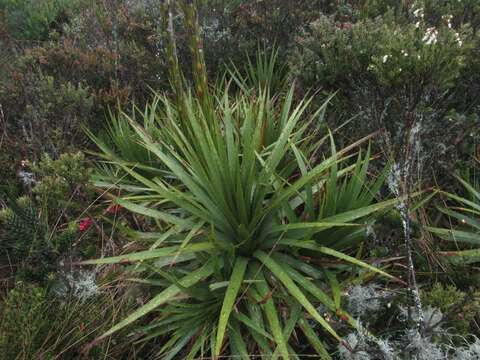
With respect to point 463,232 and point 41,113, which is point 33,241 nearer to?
point 41,113

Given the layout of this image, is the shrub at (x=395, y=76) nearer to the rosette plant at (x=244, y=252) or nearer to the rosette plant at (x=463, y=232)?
the rosette plant at (x=463, y=232)

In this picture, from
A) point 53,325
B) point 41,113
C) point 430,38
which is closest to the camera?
point 53,325

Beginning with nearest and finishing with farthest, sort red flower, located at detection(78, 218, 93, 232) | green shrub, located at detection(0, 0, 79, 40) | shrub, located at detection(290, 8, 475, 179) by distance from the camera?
shrub, located at detection(290, 8, 475, 179)
red flower, located at detection(78, 218, 93, 232)
green shrub, located at detection(0, 0, 79, 40)

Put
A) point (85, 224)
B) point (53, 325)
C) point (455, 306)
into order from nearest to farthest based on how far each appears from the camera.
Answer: point (455, 306) < point (53, 325) < point (85, 224)

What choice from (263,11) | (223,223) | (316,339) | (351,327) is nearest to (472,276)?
(351,327)

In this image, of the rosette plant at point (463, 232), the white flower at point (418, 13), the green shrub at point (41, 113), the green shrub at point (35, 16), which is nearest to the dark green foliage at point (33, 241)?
the green shrub at point (41, 113)

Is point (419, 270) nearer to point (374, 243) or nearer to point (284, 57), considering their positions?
point (374, 243)

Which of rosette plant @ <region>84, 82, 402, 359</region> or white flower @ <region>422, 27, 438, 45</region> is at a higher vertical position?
white flower @ <region>422, 27, 438, 45</region>

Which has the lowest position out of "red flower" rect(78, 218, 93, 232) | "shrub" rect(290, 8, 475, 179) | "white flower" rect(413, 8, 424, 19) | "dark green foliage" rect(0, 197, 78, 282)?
"red flower" rect(78, 218, 93, 232)

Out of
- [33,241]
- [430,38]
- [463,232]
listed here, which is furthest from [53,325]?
[430,38]

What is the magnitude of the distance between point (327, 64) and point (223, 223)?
1.55 metres

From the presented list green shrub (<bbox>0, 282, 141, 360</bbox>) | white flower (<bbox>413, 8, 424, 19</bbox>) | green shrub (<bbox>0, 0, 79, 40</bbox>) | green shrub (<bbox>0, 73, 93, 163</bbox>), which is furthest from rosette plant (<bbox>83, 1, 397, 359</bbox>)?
green shrub (<bbox>0, 0, 79, 40</bbox>)

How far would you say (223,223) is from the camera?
2498mm

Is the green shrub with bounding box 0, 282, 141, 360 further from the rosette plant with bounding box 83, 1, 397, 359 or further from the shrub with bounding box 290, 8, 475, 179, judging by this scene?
the shrub with bounding box 290, 8, 475, 179
